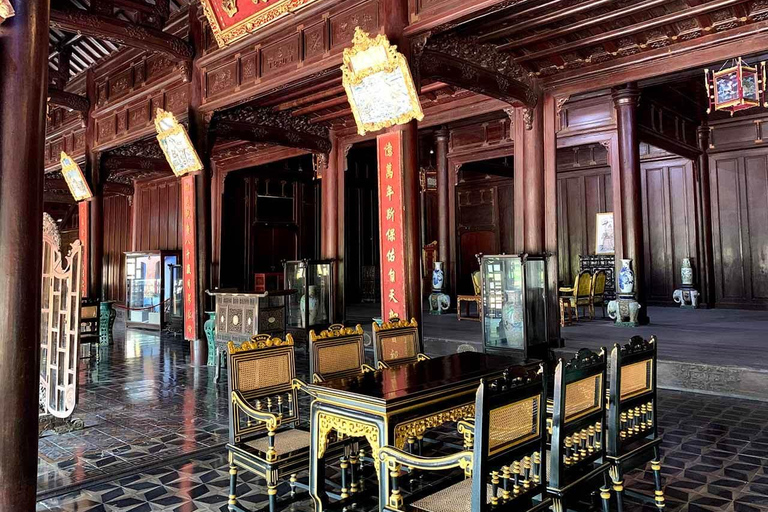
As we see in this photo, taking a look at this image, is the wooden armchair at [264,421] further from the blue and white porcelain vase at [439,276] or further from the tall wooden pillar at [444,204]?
the tall wooden pillar at [444,204]

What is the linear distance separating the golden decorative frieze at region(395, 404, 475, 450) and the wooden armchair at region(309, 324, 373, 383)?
776 millimetres

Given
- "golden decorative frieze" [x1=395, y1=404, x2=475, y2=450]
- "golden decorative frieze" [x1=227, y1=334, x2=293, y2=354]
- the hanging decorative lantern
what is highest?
the hanging decorative lantern

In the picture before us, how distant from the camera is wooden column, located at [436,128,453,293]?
9.95 m

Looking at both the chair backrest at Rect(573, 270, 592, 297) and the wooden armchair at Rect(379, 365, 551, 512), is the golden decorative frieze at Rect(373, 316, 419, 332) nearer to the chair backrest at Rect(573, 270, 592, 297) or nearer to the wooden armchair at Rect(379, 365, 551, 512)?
the wooden armchair at Rect(379, 365, 551, 512)

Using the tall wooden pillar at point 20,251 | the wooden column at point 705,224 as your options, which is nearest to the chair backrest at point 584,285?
the wooden column at point 705,224

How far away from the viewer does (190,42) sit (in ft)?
22.3

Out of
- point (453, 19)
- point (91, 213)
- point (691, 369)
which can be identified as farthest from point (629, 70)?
point (91, 213)

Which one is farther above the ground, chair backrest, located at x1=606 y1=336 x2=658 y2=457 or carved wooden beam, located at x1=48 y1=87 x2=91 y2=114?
carved wooden beam, located at x1=48 y1=87 x2=91 y2=114

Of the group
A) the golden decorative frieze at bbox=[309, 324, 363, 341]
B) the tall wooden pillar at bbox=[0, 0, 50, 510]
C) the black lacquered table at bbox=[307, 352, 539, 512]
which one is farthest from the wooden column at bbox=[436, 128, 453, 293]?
the tall wooden pillar at bbox=[0, 0, 50, 510]

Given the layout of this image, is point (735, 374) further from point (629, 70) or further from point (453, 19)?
point (453, 19)

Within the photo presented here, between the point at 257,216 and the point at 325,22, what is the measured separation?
8.00 metres

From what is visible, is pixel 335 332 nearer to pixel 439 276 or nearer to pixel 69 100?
pixel 439 276

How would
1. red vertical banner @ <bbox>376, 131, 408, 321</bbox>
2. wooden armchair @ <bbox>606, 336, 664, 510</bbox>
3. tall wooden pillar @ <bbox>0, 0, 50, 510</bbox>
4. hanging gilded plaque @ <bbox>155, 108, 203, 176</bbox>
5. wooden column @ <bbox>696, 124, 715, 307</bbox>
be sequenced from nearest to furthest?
tall wooden pillar @ <bbox>0, 0, 50, 510</bbox> < wooden armchair @ <bbox>606, 336, 664, 510</bbox> < red vertical banner @ <bbox>376, 131, 408, 321</bbox> < hanging gilded plaque @ <bbox>155, 108, 203, 176</bbox> < wooden column @ <bbox>696, 124, 715, 307</bbox>

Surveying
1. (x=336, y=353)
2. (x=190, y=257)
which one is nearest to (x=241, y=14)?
(x=190, y=257)
